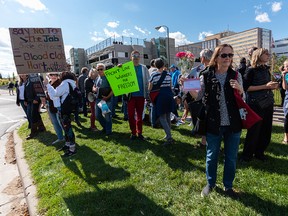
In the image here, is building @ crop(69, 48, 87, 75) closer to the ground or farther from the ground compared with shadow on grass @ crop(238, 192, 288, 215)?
farther from the ground

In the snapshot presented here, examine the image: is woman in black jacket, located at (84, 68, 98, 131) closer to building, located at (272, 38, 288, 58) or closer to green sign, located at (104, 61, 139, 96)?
green sign, located at (104, 61, 139, 96)

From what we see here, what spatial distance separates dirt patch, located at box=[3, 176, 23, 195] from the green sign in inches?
107

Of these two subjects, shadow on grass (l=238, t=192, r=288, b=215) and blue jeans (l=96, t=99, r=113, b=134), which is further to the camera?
blue jeans (l=96, t=99, r=113, b=134)

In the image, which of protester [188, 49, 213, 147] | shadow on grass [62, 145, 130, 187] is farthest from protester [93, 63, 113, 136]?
protester [188, 49, 213, 147]

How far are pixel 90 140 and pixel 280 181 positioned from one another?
4392mm

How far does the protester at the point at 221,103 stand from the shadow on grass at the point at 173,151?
3.40ft

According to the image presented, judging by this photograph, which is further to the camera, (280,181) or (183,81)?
(280,181)

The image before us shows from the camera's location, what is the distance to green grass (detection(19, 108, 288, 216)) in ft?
9.04

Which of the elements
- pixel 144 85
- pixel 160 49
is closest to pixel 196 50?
pixel 160 49

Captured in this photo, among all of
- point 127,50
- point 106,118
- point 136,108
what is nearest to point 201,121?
point 136,108

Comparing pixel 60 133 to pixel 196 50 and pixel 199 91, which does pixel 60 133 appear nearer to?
pixel 199 91

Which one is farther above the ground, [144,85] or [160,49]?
[160,49]

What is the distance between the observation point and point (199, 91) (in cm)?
281

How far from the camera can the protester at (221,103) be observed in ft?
8.58
